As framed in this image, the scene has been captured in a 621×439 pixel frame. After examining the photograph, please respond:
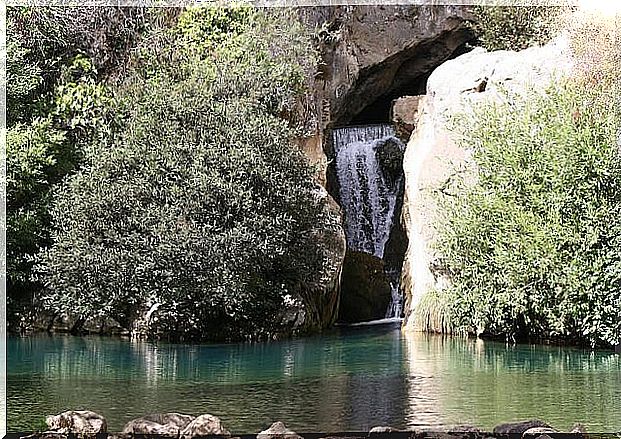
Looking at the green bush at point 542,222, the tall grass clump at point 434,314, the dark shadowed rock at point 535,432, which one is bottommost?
the dark shadowed rock at point 535,432

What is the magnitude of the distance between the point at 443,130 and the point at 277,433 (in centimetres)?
579

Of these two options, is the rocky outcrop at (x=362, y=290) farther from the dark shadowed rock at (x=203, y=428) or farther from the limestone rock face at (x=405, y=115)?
the dark shadowed rock at (x=203, y=428)

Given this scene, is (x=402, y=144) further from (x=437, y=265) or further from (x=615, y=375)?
(x=615, y=375)

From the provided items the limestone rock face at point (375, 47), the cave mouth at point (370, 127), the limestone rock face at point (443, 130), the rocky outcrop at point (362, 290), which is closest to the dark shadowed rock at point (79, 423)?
the limestone rock face at point (443, 130)

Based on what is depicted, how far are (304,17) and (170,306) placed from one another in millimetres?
3728

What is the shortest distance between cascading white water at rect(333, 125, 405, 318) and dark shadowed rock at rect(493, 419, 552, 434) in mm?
7384

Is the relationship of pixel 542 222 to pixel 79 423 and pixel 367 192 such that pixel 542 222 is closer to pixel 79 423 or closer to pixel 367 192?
pixel 367 192

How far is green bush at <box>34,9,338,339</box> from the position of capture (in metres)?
9.28

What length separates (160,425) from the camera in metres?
4.69

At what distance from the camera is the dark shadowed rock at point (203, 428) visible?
15.1 ft

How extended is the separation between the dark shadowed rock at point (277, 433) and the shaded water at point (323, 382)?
1.12 ft

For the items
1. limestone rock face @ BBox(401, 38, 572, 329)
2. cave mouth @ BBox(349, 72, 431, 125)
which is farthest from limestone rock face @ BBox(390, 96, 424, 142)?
cave mouth @ BBox(349, 72, 431, 125)

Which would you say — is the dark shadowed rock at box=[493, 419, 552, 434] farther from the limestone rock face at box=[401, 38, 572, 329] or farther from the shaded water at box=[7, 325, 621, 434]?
the limestone rock face at box=[401, 38, 572, 329]

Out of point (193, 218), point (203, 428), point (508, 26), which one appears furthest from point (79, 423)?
point (508, 26)
